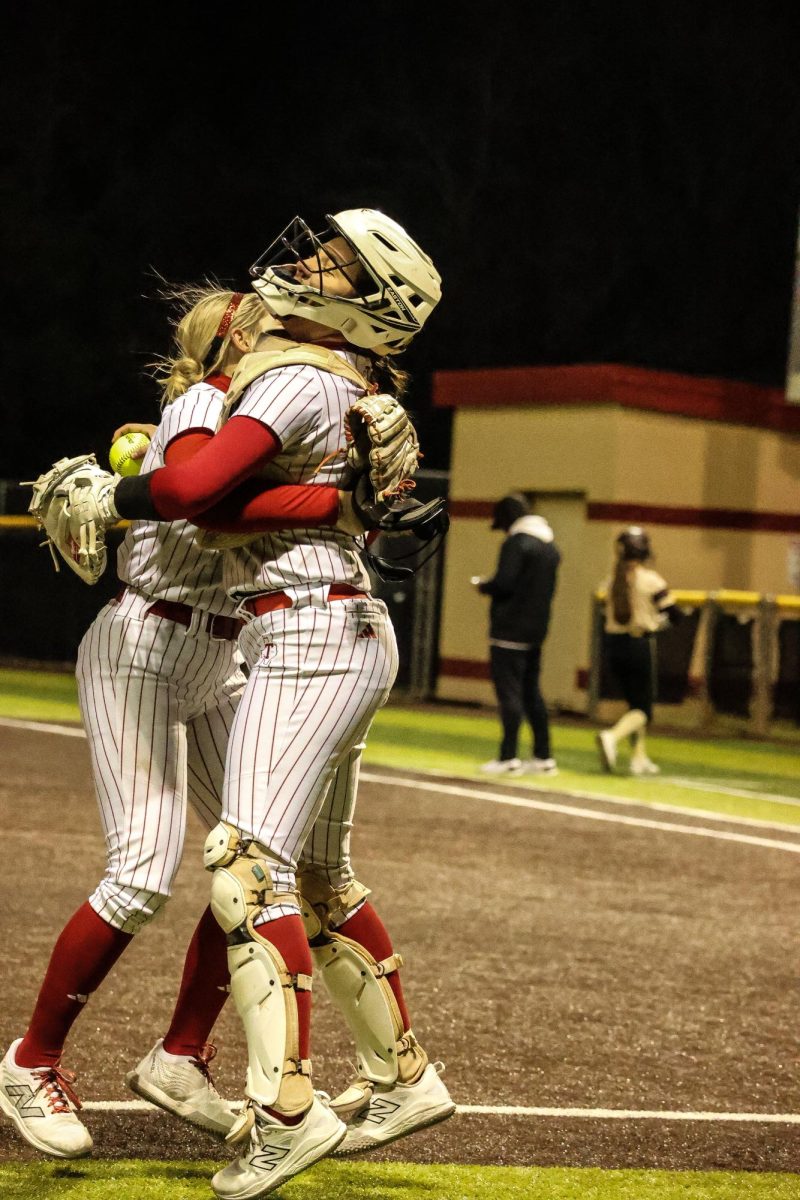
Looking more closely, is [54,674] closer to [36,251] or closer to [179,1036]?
[36,251]

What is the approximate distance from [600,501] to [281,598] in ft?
54.2

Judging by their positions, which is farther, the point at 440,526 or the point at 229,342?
the point at 229,342

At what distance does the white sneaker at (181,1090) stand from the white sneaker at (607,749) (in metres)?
10.1

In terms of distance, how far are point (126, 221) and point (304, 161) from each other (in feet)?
15.2

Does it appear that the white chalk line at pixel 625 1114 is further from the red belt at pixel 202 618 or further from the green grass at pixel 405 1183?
the red belt at pixel 202 618

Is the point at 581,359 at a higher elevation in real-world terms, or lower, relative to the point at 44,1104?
higher

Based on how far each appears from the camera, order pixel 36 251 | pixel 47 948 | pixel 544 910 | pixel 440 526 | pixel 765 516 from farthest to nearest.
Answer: pixel 36 251 < pixel 765 516 < pixel 544 910 < pixel 47 948 < pixel 440 526

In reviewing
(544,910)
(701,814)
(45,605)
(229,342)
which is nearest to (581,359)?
(45,605)

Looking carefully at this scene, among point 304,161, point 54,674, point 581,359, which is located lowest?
point 54,674

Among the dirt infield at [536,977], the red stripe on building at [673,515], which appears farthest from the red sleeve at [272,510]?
the red stripe on building at [673,515]

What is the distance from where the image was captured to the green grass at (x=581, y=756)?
44.5 feet

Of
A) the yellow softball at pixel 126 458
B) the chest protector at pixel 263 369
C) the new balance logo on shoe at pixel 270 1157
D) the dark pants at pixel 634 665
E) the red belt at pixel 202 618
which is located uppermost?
the chest protector at pixel 263 369

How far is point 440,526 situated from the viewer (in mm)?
4172

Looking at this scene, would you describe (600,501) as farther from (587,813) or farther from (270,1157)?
(270,1157)
